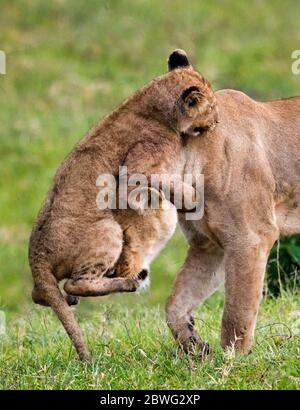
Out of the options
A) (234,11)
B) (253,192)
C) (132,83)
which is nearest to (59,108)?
(132,83)

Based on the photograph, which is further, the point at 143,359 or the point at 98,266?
the point at 143,359

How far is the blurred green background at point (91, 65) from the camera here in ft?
40.5

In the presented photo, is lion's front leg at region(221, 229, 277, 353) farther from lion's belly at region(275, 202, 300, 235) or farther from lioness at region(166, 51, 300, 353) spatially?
lion's belly at region(275, 202, 300, 235)

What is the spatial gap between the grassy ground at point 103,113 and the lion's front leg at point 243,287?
0.14 metres

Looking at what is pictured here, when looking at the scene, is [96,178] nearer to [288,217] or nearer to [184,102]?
[184,102]

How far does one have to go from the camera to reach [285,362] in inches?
211

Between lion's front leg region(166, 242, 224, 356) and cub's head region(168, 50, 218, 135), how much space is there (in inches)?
26.8

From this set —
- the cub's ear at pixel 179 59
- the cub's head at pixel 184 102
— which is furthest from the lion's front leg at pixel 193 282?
the cub's ear at pixel 179 59

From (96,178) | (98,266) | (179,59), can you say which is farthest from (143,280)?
(179,59)

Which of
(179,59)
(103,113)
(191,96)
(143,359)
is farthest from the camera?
(103,113)

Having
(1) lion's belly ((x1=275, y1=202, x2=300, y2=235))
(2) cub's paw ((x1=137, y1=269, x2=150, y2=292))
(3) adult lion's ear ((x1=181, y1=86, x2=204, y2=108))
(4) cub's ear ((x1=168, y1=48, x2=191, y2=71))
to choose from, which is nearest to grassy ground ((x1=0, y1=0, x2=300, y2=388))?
(2) cub's paw ((x1=137, y1=269, x2=150, y2=292))

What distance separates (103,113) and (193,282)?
7.78m

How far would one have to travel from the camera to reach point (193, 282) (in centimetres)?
618

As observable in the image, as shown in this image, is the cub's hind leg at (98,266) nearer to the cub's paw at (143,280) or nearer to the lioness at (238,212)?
the cub's paw at (143,280)
